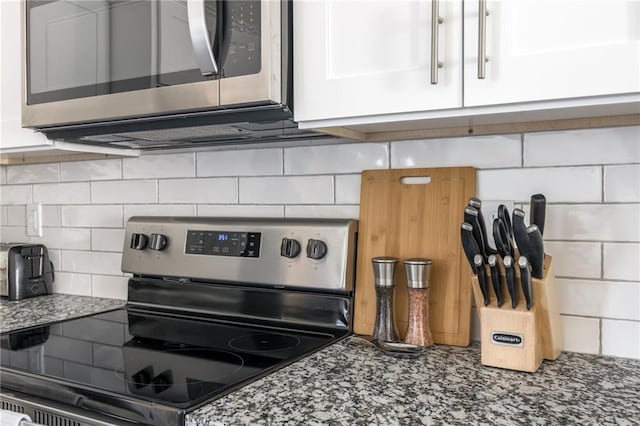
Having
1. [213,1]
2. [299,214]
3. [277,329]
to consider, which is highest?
[213,1]

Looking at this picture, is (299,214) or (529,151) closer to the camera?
(529,151)

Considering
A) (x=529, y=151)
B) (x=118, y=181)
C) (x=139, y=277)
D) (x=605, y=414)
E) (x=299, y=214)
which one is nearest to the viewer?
(x=605, y=414)

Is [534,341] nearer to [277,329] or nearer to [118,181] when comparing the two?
[277,329]

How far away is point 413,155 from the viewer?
129 cm

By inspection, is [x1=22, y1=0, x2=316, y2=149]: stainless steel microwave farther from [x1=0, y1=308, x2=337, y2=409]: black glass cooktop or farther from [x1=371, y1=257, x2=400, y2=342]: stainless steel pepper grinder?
[x1=0, y1=308, x2=337, y2=409]: black glass cooktop

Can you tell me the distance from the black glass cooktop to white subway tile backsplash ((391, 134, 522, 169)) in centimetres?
47

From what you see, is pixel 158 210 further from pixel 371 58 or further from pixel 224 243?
pixel 371 58

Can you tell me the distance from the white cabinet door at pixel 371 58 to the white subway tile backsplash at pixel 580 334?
0.54 m

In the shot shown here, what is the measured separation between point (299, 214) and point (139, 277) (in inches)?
22.1

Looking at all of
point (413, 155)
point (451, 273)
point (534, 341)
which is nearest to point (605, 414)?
point (534, 341)

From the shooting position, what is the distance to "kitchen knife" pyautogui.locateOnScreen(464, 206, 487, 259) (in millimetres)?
991

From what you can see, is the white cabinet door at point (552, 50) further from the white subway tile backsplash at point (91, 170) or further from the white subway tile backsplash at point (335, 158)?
Result: the white subway tile backsplash at point (91, 170)

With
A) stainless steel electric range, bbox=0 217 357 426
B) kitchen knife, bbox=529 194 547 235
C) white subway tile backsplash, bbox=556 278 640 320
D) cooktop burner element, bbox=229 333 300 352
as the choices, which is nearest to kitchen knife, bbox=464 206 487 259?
kitchen knife, bbox=529 194 547 235

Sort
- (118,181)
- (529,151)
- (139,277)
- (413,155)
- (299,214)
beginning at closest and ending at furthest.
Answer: (529,151), (413,155), (299,214), (139,277), (118,181)
